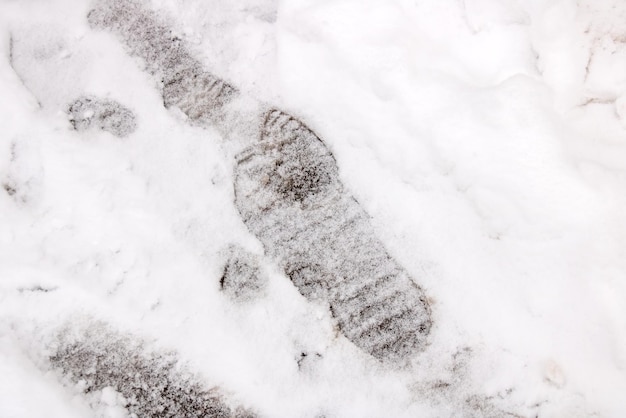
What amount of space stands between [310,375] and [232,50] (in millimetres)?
825

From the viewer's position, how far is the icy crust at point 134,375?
104 centimetres

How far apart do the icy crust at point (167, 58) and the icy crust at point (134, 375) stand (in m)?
0.57

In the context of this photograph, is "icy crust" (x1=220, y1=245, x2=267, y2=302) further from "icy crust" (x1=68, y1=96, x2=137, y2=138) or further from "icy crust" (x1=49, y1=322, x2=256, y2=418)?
"icy crust" (x1=68, y1=96, x2=137, y2=138)

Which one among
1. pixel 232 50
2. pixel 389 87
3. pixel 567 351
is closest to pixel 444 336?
pixel 567 351

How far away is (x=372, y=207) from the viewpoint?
112 cm

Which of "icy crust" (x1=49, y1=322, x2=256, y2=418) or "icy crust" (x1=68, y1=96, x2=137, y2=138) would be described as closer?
"icy crust" (x1=49, y1=322, x2=256, y2=418)

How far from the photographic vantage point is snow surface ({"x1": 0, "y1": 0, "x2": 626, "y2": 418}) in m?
1.04

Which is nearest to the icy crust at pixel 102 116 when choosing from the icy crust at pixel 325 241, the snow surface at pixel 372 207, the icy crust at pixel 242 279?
the snow surface at pixel 372 207

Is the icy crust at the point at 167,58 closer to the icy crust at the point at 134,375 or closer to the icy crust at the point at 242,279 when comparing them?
the icy crust at the point at 242,279

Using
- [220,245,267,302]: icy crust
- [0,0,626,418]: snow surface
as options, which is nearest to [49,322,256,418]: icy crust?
[0,0,626,418]: snow surface

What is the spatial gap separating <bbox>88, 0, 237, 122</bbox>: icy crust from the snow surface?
4 centimetres

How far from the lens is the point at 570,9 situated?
114cm

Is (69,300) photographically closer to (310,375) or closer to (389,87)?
(310,375)

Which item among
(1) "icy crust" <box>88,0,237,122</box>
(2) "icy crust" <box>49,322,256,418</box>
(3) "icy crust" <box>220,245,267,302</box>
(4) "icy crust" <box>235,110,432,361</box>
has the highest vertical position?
(1) "icy crust" <box>88,0,237,122</box>
